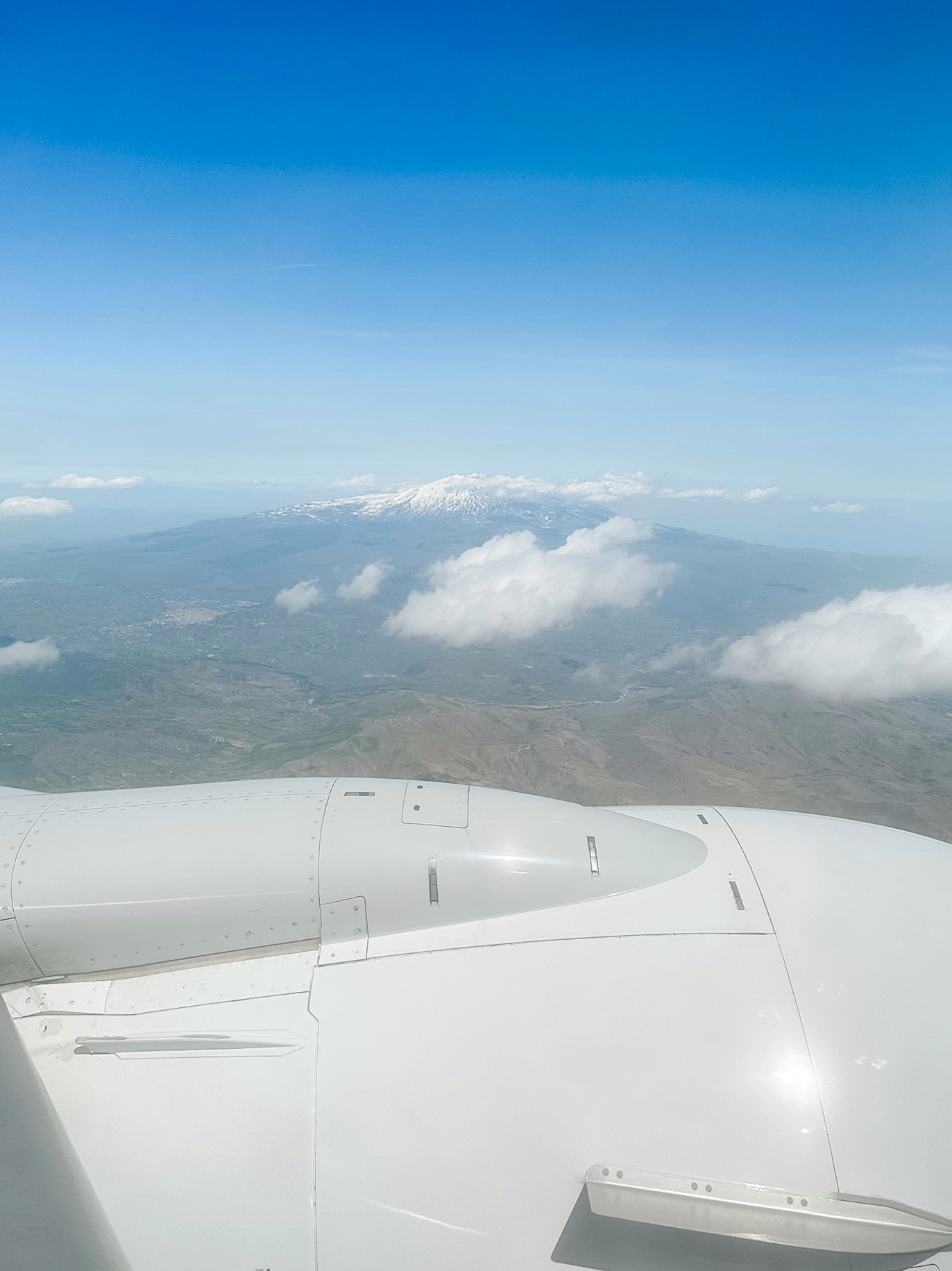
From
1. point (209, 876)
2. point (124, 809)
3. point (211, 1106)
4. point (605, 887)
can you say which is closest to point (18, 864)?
point (124, 809)

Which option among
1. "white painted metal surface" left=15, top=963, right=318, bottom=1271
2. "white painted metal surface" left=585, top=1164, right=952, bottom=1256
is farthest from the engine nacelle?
"white painted metal surface" left=585, top=1164, right=952, bottom=1256

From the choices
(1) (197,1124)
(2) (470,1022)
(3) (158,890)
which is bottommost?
(1) (197,1124)

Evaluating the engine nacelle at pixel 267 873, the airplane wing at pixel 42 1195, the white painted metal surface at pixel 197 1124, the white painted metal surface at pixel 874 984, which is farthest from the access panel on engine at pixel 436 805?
the airplane wing at pixel 42 1195

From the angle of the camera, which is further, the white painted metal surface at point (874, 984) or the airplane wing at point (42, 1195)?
the white painted metal surface at point (874, 984)

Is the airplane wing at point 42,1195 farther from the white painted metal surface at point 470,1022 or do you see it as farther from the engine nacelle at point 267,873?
the engine nacelle at point 267,873

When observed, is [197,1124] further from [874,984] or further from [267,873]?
[874,984]

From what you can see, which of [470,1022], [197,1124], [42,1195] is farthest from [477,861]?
[42,1195]

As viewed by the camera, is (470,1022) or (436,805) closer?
(470,1022)

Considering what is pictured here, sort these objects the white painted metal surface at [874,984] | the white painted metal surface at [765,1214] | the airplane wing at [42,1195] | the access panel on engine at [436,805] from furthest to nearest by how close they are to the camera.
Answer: the access panel on engine at [436,805] < the white painted metal surface at [874,984] < the white painted metal surface at [765,1214] < the airplane wing at [42,1195]

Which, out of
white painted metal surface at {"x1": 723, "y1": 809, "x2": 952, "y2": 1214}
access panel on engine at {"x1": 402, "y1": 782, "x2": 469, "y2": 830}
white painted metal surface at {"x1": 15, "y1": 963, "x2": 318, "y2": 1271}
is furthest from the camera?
access panel on engine at {"x1": 402, "y1": 782, "x2": 469, "y2": 830}

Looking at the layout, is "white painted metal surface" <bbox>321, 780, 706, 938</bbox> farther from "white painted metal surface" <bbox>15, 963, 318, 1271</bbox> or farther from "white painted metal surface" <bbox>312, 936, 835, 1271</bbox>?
"white painted metal surface" <bbox>15, 963, 318, 1271</bbox>

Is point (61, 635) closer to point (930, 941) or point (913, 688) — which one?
point (930, 941)
